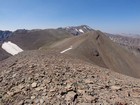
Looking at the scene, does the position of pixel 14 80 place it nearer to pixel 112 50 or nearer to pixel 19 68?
pixel 19 68

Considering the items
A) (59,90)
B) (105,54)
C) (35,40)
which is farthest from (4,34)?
(59,90)

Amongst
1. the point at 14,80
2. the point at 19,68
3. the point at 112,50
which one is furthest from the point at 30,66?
the point at 112,50

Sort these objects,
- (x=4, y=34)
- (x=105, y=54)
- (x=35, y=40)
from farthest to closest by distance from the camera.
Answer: (x=4, y=34) < (x=35, y=40) < (x=105, y=54)

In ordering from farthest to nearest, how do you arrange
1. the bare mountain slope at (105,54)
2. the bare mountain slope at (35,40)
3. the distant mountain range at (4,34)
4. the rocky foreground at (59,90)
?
the distant mountain range at (4,34) → the bare mountain slope at (35,40) → the bare mountain slope at (105,54) → the rocky foreground at (59,90)

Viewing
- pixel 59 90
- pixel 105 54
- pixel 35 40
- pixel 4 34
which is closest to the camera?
pixel 59 90

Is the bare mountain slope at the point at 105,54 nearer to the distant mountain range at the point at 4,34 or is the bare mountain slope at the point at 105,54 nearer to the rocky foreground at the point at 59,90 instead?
the rocky foreground at the point at 59,90

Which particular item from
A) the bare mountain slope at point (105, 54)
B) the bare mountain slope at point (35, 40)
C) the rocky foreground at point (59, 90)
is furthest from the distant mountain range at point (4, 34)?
the rocky foreground at point (59, 90)

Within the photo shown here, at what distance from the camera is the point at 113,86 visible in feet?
38.3

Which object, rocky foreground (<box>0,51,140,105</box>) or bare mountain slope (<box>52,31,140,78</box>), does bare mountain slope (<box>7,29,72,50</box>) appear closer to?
bare mountain slope (<box>52,31,140,78</box>)

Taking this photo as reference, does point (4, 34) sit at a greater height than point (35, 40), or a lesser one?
greater

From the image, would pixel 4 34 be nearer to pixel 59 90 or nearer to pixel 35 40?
pixel 35 40

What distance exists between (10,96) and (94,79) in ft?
15.7

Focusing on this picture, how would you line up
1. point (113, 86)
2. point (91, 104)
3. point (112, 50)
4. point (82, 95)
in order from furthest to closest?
point (112, 50) < point (113, 86) < point (82, 95) < point (91, 104)

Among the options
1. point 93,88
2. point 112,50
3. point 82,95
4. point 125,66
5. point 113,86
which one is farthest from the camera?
point 112,50
